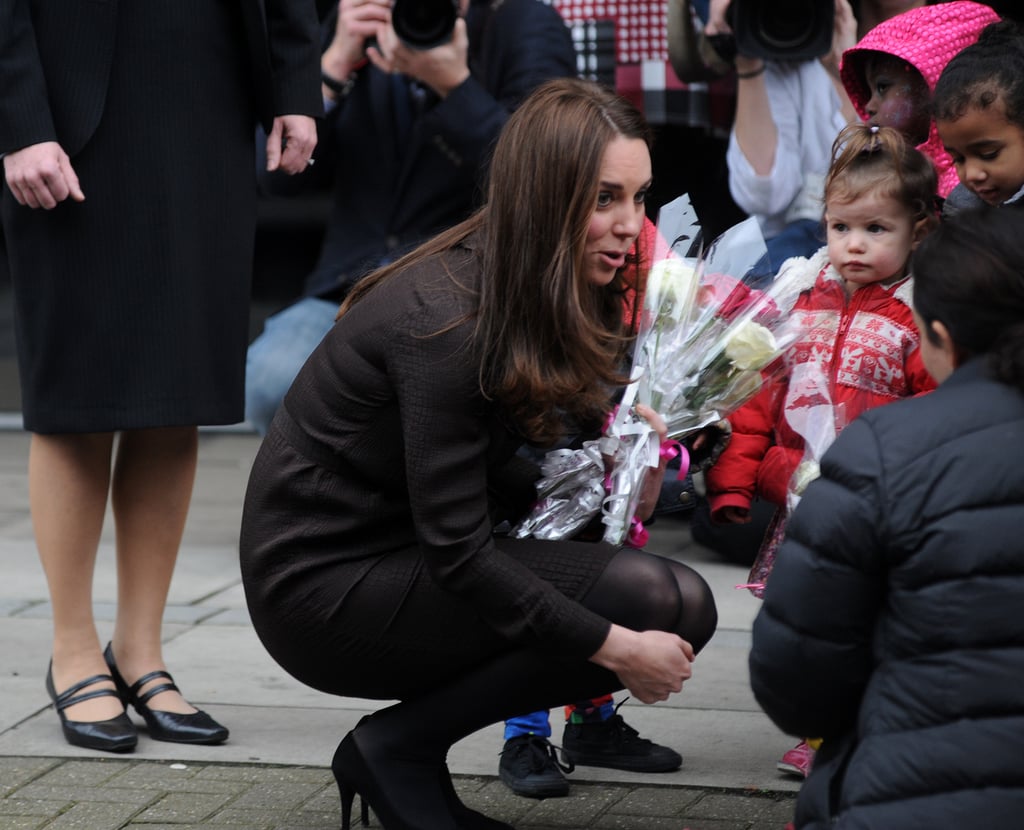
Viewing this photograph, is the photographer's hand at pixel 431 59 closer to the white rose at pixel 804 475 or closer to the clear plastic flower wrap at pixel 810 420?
the clear plastic flower wrap at pixel 810 420

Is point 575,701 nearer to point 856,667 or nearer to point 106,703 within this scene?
point 856,667

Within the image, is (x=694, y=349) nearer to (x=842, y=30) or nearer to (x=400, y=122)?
(x=842, y=30)

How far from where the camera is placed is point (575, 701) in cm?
273

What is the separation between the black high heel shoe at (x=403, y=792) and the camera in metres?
2.68

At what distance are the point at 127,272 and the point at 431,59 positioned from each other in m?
1.13

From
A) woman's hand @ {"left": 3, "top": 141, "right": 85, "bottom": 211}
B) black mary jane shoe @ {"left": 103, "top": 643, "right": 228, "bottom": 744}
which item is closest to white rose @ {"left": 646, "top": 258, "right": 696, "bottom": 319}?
woman's hand @ {"left": 3, "top": 141, "right": 85, "bottom": 211}

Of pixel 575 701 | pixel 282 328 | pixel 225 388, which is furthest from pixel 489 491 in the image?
pixel 282 328

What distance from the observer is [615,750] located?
10.3ft

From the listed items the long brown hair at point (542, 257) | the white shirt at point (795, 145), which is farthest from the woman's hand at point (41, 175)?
the white shirt at point (795, 145)

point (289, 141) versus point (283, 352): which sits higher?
point (289, 141)

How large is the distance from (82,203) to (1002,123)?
1.70 meters

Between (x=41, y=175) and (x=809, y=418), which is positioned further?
(x=41, y=175)

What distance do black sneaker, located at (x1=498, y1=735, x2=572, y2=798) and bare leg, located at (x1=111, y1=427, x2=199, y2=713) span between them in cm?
71

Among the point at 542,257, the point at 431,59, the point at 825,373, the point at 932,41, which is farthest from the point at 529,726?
the point at 431,59
